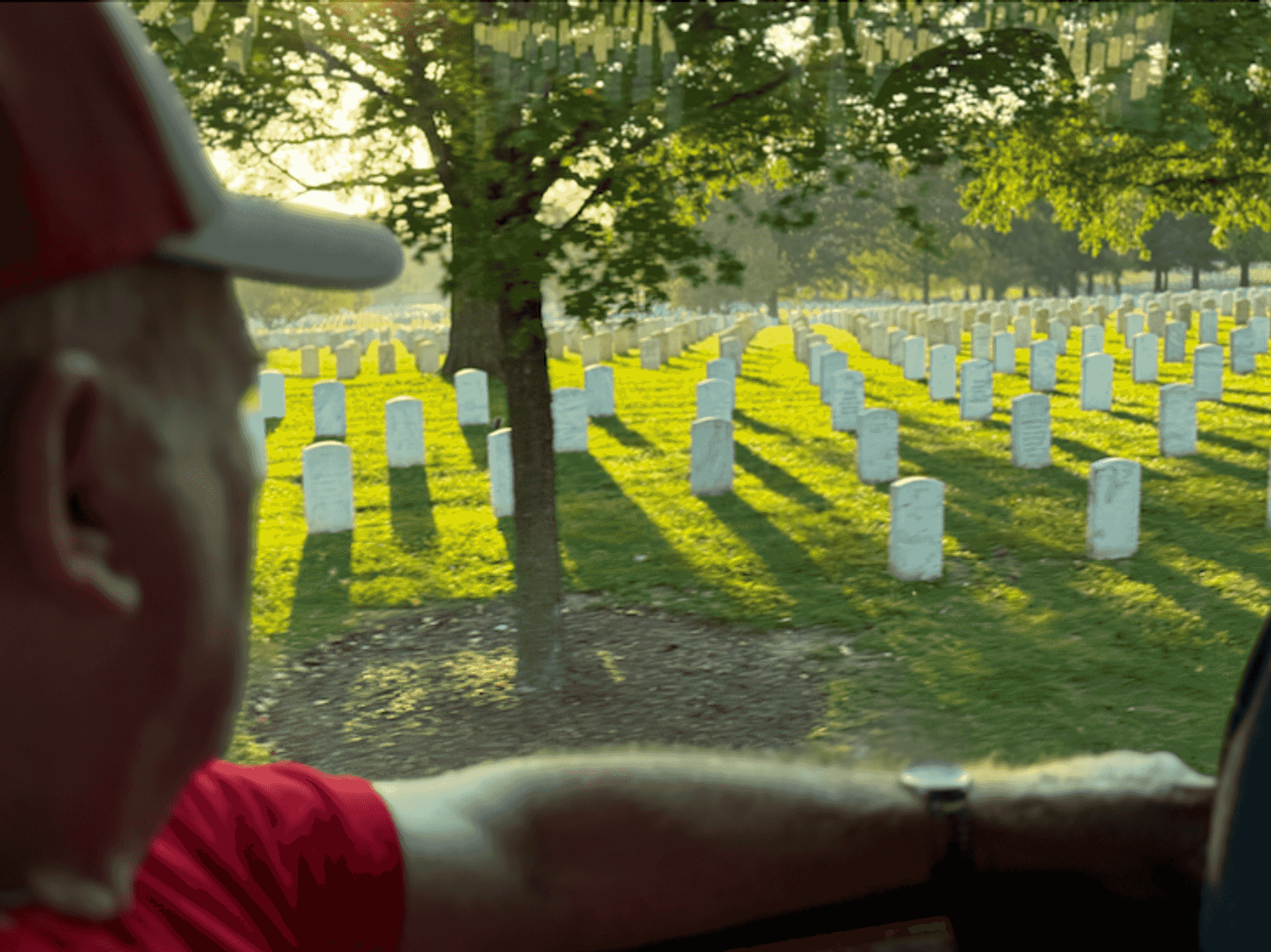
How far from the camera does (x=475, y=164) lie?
212 inches

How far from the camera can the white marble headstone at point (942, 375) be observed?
16.9 meters

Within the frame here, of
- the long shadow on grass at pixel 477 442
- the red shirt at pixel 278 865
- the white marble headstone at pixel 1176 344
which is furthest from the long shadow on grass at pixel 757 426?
the red shirt at pixel 278 865

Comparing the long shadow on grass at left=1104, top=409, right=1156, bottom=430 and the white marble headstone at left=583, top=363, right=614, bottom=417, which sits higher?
the white marble headstone at left=583, top=363, right=614, bottom=417

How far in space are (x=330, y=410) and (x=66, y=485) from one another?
48.4 ft

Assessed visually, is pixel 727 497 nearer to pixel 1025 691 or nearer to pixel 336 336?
pixel 1025 691

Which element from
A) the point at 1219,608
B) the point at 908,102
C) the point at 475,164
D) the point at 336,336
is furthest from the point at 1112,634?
the point at 336,336

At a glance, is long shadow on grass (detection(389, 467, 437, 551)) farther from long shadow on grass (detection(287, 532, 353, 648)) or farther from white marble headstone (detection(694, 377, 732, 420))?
white marble headstone (detection(694, 377, 732, 420))

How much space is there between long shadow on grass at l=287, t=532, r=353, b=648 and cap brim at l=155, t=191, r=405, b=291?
6.89m

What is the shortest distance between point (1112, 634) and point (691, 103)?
3768 mm

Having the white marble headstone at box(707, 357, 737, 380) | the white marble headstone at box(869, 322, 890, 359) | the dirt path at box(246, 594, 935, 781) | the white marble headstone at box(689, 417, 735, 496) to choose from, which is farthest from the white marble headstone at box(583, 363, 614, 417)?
the white marble headstone at box(869, 322, 890, 359)

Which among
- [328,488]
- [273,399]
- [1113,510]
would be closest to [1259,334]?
[1113,510]

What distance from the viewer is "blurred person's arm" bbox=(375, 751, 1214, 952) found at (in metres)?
1.19

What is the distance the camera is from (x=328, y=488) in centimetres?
979

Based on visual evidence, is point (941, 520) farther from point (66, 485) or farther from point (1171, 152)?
point (66, 485)
